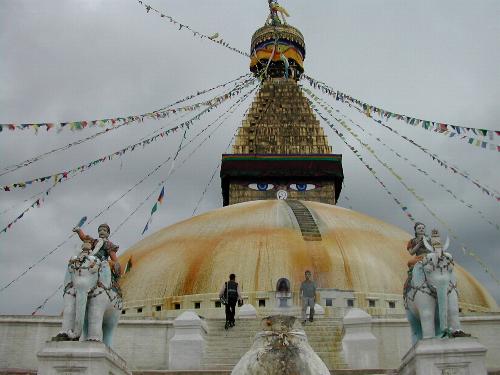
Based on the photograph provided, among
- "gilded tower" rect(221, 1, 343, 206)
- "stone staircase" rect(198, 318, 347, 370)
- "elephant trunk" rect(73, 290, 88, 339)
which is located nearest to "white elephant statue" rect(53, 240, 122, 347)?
"elephant trunk" rect(73, 290, 88, 339)

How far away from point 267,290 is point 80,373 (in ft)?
31.1

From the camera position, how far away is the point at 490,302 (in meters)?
19.3

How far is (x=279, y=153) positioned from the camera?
31.5 metres

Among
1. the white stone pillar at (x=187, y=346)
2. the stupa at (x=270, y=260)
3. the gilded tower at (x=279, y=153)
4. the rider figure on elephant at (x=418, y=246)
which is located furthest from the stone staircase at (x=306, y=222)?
the rider figure on elephant at (x=418, y=246)

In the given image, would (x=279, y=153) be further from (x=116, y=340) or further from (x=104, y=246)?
(x=104, y=246)

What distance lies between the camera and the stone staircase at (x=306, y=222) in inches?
734

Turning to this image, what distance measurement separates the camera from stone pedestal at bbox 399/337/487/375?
23.6 ft

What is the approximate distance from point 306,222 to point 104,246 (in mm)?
11844

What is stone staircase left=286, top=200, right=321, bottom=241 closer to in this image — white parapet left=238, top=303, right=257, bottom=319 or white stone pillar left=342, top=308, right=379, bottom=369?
white parapet left=238, top=303, right=257, bottom=319

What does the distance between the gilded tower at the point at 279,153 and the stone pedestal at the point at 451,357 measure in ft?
77.5

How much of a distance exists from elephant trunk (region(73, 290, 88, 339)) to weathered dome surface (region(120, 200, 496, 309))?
918 centimetres

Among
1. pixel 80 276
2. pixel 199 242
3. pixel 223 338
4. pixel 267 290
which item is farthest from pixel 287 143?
pixel 80 276

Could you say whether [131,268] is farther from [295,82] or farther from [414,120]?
[295,82]

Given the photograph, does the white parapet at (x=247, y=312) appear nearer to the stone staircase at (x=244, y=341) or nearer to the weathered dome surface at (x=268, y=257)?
the stone staircase at (x=244, y=341)
